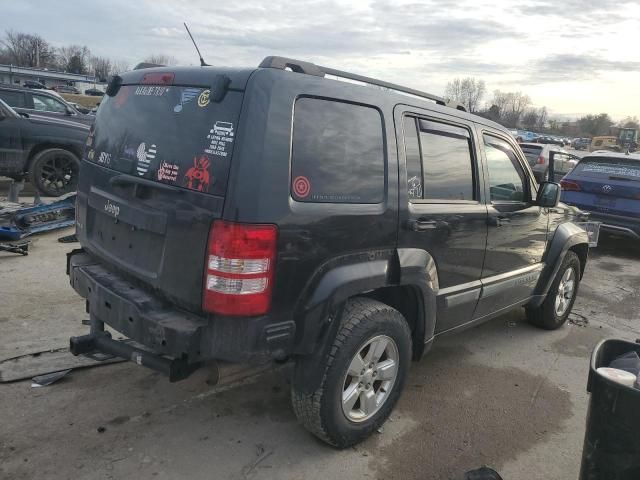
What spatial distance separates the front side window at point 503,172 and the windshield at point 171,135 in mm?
2222

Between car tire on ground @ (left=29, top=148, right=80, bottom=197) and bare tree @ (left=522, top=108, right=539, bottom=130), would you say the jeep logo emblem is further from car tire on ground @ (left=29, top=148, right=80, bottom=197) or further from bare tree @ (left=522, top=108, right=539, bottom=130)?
bare tree @ (left=522, top=108, right=539, bottom=130)

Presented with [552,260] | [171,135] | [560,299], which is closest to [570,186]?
[560,299]

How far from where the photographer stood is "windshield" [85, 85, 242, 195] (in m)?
2.50

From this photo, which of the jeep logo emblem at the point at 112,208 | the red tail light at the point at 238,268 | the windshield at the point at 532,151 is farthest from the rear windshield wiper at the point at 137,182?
the windshield at the point at 532,151

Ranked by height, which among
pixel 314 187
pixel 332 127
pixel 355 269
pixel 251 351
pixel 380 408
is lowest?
pixel 380 408

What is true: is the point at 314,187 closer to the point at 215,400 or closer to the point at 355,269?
the point at 355,269

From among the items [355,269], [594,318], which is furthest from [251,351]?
[594,318]

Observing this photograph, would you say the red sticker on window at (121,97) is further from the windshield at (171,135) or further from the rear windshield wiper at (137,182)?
the rear windshield wiper at (137,182)

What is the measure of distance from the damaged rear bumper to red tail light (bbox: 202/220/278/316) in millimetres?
82

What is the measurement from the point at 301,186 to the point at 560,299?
3.72 m

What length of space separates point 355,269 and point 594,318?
421cm

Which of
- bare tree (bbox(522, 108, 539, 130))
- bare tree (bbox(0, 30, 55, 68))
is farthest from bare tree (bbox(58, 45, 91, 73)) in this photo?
bare tree (bbox(522, 108, 539, 130))

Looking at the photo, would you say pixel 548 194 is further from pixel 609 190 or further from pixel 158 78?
pixel 609 190

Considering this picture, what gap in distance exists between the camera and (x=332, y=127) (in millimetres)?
2754
